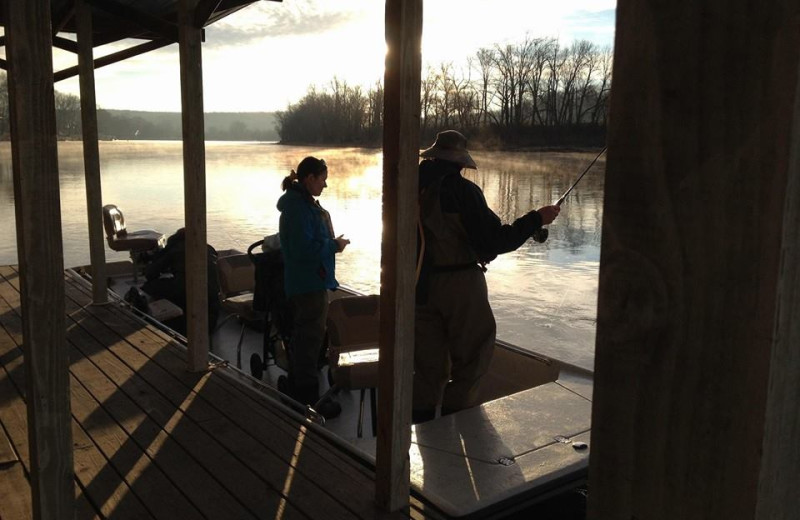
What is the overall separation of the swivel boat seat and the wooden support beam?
1.33 m

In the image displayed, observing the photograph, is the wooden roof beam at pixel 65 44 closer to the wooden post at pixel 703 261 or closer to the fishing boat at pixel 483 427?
the fishing boat at pixel 483 427

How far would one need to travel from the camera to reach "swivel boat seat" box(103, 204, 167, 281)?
230 inches

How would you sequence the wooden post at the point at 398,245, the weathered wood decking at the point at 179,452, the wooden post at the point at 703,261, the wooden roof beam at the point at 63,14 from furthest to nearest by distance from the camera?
1. the wooden roof beam at the point at 63,14
2. the weathered wood decking at the point at 179,452
3. the wooden post at the point at 398,245
4. the wooden post at the point at 703,261

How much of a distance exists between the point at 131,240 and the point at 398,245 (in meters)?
4.54

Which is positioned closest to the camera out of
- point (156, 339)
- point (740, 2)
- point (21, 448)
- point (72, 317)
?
point (740, 2)

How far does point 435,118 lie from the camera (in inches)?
1297

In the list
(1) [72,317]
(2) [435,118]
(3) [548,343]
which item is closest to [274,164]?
(2) [435,118]

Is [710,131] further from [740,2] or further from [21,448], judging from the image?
[21,448]

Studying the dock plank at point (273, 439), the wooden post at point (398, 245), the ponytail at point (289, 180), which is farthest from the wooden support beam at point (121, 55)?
the wooden post at point (398, 245)

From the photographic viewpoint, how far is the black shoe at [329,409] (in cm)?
350

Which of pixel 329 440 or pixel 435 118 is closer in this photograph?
pixel 329 440

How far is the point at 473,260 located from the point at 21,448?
187 cm

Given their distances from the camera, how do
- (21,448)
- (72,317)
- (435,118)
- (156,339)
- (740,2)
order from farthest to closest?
(435,118)
(72,317)
(156,339)
(21,448)
(740,2)

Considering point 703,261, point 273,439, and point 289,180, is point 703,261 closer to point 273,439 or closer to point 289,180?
point 273,439
